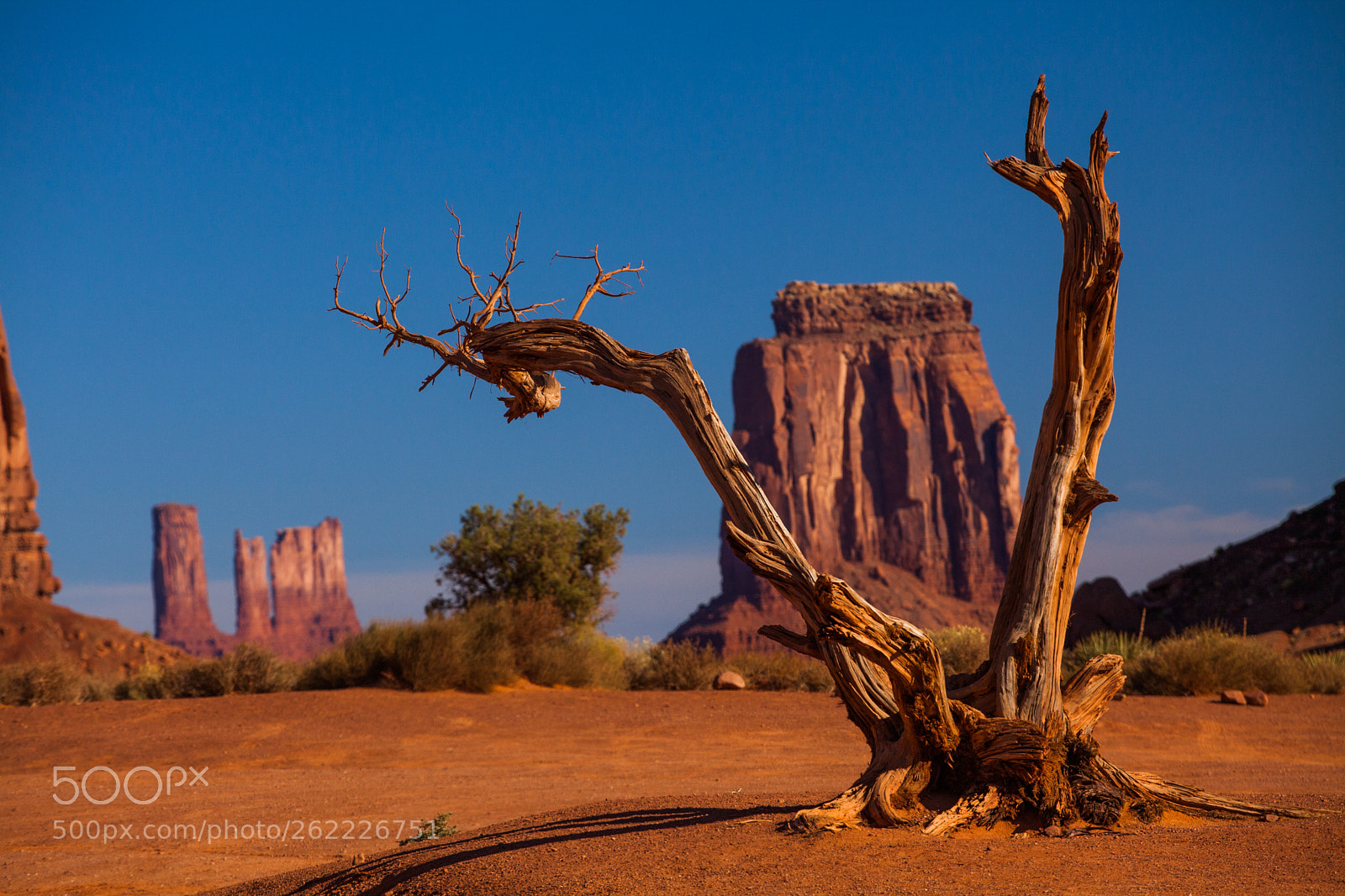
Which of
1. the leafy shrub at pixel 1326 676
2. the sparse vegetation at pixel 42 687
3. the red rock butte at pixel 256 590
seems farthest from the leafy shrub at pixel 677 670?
the red rock butte at pixel 256 590

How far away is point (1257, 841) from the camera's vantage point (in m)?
5.84

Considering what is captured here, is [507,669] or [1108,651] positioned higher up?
[507,669]

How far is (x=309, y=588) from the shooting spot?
123m

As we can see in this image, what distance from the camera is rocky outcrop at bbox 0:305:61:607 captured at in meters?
32.4

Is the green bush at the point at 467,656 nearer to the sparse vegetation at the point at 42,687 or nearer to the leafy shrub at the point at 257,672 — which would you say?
the leafy shrub at the point at 257,672

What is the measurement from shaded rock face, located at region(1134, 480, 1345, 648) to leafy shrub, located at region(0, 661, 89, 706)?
27.0m

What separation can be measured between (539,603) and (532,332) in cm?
1509

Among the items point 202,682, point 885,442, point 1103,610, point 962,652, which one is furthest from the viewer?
point 885,442

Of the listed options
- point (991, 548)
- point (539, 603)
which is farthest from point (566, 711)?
point (991, 548)

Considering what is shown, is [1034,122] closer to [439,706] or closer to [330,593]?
[439,706]

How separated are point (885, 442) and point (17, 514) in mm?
71601

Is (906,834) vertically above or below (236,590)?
below

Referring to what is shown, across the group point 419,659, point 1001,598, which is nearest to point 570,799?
point 1001,598

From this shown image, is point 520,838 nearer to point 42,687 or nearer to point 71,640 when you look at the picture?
point 42,687
